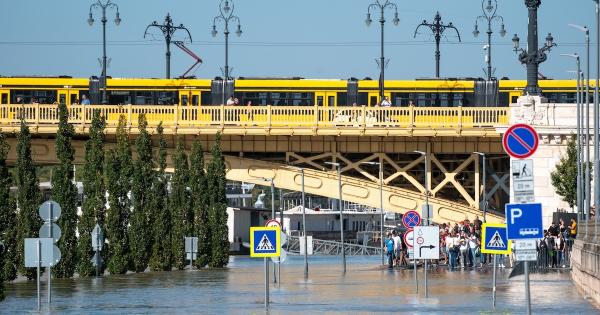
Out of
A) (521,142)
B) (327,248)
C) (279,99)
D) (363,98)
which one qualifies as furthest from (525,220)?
(327,248)

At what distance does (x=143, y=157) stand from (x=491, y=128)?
48.6 feet

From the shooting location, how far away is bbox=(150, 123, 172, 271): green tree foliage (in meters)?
62.7

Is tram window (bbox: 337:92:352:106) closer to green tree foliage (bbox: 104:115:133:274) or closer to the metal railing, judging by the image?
green tree foliage (bbox: 104:115:133:274)

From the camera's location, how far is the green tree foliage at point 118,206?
59156mm

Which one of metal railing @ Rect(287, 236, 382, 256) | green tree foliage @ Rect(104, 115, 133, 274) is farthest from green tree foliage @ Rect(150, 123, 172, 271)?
metal railing @ Rect(287, 236, 382, 256)

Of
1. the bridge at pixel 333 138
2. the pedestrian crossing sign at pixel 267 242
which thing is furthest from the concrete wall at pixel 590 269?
the bridge at pixel 333 138

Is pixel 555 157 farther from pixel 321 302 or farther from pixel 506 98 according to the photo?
pixel 321 302

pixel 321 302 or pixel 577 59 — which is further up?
pixel 577 59

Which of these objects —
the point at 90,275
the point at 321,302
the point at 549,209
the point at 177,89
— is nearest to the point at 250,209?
the point at 177,89

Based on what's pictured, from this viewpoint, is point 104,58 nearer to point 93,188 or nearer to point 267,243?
point 93,188

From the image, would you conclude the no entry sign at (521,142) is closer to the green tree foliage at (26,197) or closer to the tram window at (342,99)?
the green tree foliage at (26,197)

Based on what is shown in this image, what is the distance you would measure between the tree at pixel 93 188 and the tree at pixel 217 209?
803 centimetres

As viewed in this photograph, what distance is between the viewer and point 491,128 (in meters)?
68.2

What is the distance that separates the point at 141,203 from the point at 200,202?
19.2ft
